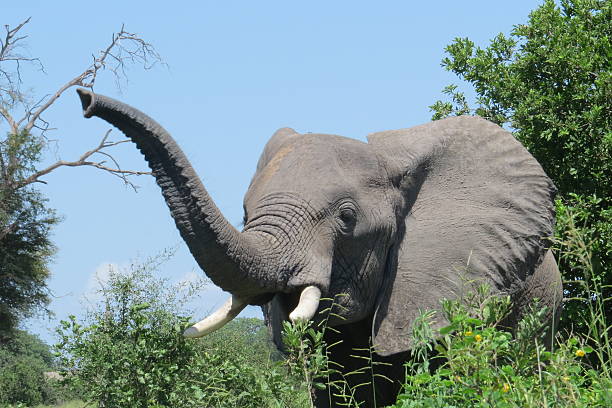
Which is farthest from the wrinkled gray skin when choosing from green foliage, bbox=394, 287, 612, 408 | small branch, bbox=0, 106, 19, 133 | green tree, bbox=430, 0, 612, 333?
small branch, bbox=0, 106, 19, 133

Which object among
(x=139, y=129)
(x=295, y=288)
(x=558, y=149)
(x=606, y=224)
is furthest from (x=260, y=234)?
(x=558, y=149)

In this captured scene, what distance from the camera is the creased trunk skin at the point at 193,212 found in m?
4.81

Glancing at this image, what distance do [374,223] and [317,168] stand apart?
17.1 inches

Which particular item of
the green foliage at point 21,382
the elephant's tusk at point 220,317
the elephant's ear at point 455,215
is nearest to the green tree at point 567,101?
the elephant's ear at point 455,215

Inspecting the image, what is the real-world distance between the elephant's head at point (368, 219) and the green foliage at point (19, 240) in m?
15.7

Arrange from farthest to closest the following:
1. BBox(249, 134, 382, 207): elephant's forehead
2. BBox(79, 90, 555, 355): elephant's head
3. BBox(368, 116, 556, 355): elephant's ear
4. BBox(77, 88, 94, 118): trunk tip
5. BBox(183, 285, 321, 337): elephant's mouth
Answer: BBox(368, 116, 556, 355): elephant's ear
BBox(249, 134, 382, 207): elephant's forehead
BBox(183, 285, 321, 337): elephant's mouth
BBox(79, 90, 555, 355): elephant's head
BBox(77, 88, 94, 118): trunk tip

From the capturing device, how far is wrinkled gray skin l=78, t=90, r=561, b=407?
5.11 m

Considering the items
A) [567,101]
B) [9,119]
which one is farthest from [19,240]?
[567,101]

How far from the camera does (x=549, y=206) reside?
6.49m

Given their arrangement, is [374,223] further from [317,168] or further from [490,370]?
[490,370]

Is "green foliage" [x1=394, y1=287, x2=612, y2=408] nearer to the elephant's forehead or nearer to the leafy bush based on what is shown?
the leafy bush

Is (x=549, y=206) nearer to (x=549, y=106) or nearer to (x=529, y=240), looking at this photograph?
(x=529, y=240)

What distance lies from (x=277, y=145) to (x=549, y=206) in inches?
66.9

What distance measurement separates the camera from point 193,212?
16.4 feet
